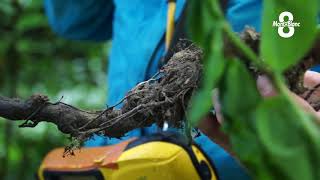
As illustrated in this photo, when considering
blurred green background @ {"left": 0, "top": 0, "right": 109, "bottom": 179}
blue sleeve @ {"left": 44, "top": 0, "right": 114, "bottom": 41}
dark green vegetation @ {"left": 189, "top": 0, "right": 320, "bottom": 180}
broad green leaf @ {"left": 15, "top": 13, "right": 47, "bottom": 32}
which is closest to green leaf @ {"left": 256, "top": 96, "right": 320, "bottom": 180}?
dark green vegetation @ {"left": 189, "top": 0, "right": 320, "bottom": 180}

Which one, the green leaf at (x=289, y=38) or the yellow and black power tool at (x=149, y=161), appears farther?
the yellow and black power tool at (x=149, y=161)

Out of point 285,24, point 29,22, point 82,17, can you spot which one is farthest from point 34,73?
point 285,24

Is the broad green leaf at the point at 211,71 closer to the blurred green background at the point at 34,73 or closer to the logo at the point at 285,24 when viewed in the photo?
the logo at the point at 285,24

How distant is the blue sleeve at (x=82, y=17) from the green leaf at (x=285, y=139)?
3.48ft

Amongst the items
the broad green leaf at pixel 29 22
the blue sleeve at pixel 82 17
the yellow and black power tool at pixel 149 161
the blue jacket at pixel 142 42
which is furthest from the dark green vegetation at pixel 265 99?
the broad green leaf at pixel 29 22

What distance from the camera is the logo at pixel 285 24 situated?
22cm

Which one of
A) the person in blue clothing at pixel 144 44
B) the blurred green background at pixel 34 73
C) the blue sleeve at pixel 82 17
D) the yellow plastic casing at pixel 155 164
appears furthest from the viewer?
the blurred green background at pixel 34 73

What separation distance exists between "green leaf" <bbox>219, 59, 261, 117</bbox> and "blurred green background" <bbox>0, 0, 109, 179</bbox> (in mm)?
1411

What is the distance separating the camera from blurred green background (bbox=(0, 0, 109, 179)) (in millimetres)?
1708

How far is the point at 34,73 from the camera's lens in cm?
182

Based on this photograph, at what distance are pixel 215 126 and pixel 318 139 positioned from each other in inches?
11.3

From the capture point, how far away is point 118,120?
499 mm

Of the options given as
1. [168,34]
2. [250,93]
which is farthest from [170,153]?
[250,93]

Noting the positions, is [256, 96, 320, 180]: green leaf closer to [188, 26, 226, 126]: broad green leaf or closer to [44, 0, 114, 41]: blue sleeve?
[188, 26, 226, 126]: broad green leaf
